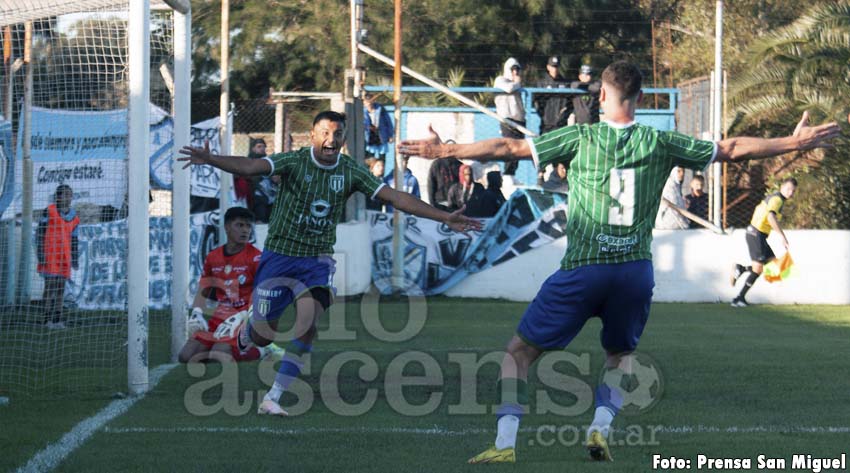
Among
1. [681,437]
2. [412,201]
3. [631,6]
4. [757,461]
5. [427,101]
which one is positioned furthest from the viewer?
[631,6]

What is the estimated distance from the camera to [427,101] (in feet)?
92.1

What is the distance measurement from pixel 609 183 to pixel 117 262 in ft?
34.1

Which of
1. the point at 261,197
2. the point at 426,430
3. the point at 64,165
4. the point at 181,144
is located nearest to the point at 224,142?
the point at 261,197

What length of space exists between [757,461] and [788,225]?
17513 mm

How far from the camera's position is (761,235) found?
19234mm

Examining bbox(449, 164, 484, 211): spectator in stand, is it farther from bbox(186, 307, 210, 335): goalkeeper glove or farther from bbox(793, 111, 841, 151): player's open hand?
bbox(793, 111, 841, 151): player's open hand

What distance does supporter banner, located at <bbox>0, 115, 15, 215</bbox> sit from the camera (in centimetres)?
1078

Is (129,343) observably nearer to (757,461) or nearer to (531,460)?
(531,460)

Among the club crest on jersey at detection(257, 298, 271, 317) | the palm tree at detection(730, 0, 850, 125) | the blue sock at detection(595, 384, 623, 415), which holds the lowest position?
the blue sock at detection(595, 384, 623, 415)

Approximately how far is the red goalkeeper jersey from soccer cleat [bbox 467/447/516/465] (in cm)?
496

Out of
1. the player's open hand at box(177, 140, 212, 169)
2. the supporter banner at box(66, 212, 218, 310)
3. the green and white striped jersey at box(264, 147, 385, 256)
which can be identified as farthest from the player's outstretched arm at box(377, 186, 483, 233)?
the supporter banner at box(66, 212, 218, 310)

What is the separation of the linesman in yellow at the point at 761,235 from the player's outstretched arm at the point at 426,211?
11937 millimetres

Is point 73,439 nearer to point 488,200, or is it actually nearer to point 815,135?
point 815,135

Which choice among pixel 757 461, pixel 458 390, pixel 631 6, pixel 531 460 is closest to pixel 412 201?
pixel 458 390
